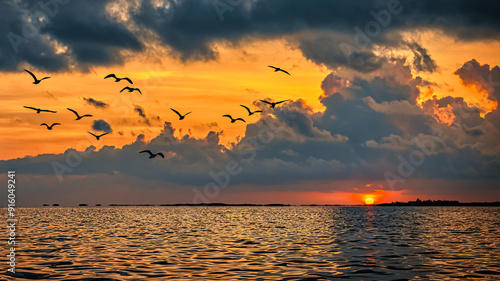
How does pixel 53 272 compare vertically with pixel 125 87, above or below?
below

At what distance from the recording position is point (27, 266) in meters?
44.8

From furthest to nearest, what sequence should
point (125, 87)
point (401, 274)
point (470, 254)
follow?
point (125, 87) → point (470, 254) → point (401, 274)

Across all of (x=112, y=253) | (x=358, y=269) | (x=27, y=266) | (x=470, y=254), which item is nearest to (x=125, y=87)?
(x=112, y=253)

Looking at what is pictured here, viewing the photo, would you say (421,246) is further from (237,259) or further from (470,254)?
(237,259)

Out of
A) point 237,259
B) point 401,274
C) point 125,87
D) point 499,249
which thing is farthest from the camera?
point 125,87

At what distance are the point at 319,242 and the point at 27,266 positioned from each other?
36.0 metres

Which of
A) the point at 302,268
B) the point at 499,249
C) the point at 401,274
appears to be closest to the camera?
the point at 401,274

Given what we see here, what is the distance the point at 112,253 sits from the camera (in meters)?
54.6

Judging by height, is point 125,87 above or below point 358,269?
above

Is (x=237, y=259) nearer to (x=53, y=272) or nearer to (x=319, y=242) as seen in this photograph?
(x=53, y=272)

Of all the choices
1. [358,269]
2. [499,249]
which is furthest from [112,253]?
[499,249]

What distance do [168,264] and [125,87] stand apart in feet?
94.0

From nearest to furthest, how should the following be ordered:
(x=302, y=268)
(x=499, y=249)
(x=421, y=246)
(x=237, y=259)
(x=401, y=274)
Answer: (x=401, y=274) < (x=302, y=268) < (x=237, y=259) < (x=499, y=249) < (x=421, y=246)

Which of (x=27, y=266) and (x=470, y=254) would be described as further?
(x=470, y=254)
